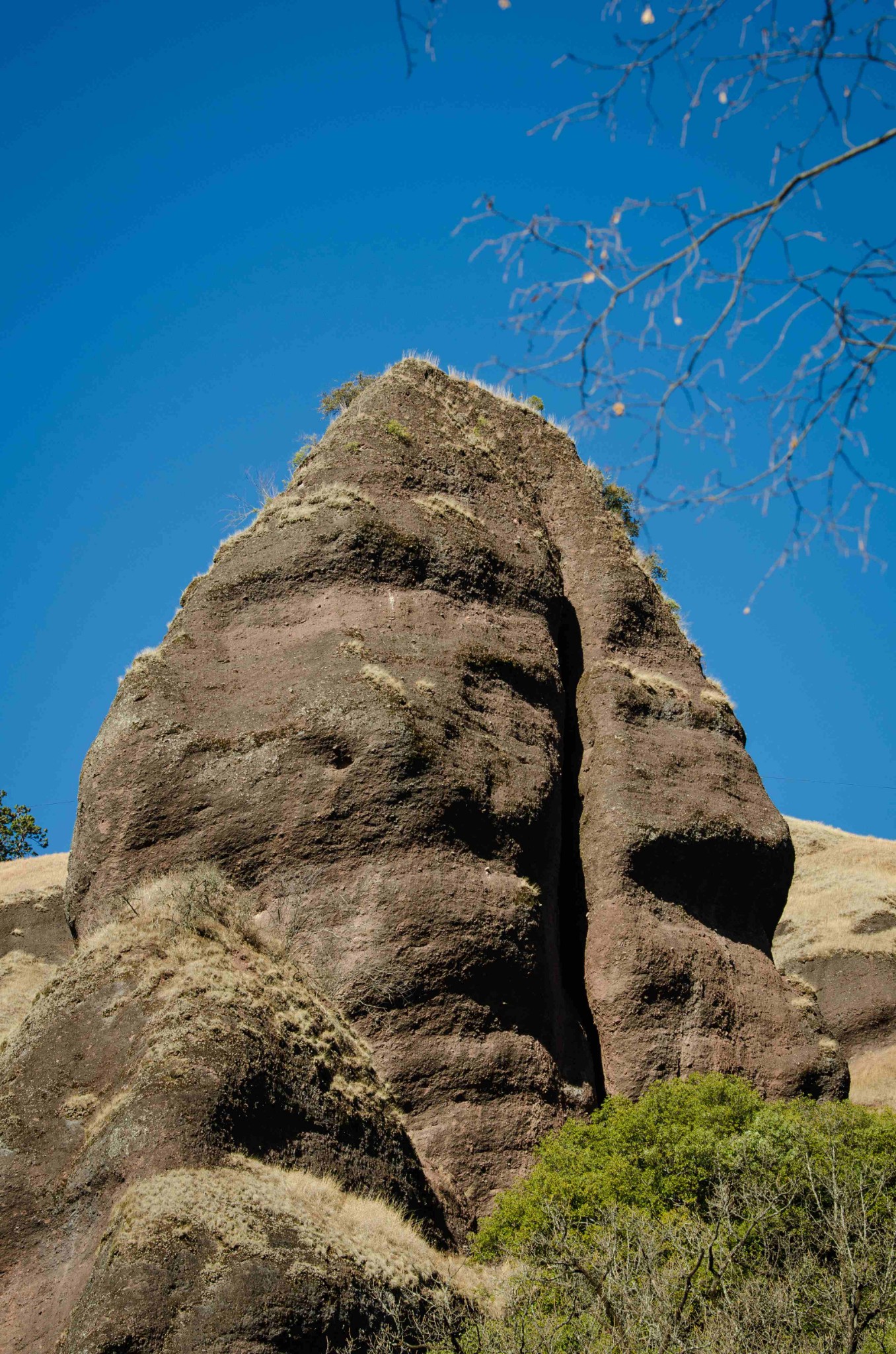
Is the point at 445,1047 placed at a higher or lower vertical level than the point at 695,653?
lower

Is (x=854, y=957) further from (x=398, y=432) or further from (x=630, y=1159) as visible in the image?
(x=398, y=432)

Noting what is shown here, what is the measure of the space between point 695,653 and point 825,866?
15790 millimetres

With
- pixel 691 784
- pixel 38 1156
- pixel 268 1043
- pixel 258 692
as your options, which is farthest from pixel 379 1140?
pixel 691 784

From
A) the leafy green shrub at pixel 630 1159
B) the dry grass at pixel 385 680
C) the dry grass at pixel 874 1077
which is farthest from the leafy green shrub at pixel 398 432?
the dry grass at pixel 874 1077

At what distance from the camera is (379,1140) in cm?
1225

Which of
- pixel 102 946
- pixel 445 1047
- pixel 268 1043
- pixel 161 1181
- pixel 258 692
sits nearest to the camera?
pixel 161 1181

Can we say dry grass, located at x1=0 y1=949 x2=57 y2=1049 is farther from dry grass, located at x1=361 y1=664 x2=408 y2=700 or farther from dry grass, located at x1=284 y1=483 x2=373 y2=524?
dry grass, located at x1=284 y1=483 x2=373 y2=524

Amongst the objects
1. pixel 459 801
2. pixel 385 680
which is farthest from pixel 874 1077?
pixel 385 680

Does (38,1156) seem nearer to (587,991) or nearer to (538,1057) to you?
(538,1057)

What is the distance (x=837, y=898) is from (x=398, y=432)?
17.2 m

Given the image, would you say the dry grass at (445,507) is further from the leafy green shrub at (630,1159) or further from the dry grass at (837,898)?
the dry grass at (837,898)

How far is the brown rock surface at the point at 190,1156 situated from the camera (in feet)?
29.6

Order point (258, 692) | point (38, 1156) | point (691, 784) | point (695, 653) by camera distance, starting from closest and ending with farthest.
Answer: point (38, 1156) < point (258, 692) < point (691, 784) < point (695, 653)

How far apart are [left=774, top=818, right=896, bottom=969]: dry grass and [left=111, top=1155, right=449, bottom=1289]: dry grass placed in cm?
1817
